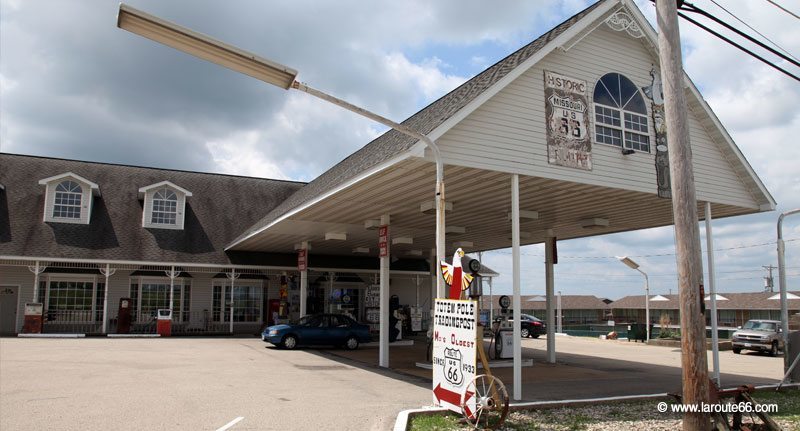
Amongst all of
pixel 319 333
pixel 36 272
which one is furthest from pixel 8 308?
pixel 319 333

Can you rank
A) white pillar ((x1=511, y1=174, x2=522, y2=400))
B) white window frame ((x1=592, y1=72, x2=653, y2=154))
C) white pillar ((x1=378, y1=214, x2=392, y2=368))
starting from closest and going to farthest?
white pillar ((x1=511, y1=174, x2=522, y2=400))
white window frame ((x1=592, y1=72, x2=653, y2=154))
white pillar ((x1=378, y1=214, x2=392, y2=368))

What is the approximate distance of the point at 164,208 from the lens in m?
29.1

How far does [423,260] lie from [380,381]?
66.1 ft

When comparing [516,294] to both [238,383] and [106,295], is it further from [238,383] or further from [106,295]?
[106,295]

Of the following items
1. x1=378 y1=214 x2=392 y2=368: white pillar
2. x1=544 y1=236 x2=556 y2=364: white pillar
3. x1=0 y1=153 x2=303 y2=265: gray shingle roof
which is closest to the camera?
x1=378 y1=214 x2=392 y2=368: white pillar

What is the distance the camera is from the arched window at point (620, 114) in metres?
13.2

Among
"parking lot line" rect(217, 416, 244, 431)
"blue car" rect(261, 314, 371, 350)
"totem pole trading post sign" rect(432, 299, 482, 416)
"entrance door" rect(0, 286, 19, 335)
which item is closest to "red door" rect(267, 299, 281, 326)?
"blue car" rect(261, 314, 371, 350)

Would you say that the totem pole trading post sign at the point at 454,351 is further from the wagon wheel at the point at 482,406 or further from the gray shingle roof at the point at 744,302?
the gray shingle roof at the point at 744,302

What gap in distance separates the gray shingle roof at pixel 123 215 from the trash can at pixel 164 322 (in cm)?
234

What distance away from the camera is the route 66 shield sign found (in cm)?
Answer: 928

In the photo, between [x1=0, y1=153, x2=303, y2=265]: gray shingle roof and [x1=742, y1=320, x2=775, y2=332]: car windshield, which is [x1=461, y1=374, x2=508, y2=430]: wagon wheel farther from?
[x1=742, y1=320, x2=775, y2=332]: car windshield

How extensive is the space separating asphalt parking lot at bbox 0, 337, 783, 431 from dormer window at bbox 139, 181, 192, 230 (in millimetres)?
7930

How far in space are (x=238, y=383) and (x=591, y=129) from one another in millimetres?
9419

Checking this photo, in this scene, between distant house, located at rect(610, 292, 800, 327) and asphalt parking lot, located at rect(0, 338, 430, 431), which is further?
distant house, located at rect(610, 292, 800, 327)
